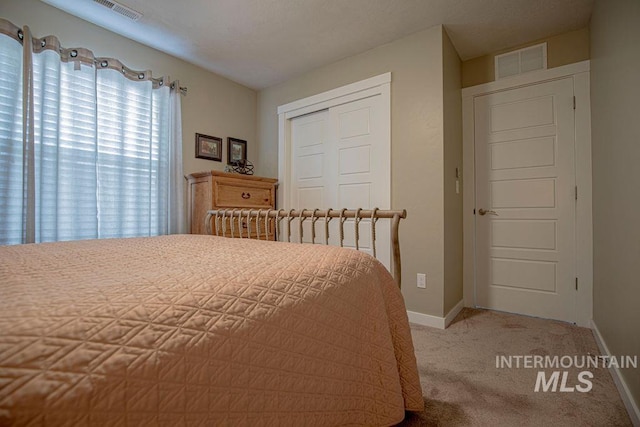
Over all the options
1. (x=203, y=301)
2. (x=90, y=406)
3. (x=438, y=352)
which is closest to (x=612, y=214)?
(x=438, y=352)

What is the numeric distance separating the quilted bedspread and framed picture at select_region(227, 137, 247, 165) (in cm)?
256

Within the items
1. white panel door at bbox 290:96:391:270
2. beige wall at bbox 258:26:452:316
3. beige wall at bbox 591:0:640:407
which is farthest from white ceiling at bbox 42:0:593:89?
white panel door at bbox 290:96:391:270

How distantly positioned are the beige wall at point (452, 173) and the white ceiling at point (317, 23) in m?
0.26

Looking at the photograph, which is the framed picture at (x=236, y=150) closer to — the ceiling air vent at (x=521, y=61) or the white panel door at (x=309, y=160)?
the white panel door at (x=309, y=160)

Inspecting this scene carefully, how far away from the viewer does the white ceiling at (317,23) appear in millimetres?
2203

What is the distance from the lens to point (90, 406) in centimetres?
38

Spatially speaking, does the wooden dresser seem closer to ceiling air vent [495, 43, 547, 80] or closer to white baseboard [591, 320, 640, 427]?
ceiling air vent [495, 43, 547, 80]

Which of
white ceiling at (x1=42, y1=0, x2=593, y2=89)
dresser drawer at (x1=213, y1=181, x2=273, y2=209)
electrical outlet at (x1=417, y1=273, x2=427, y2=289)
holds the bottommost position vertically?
electrical outlet at (x1=417, y1=273, x2=427, y2=289)

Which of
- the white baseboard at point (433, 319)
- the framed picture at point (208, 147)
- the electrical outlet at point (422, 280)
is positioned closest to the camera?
the white baseboard at point (433, 319)

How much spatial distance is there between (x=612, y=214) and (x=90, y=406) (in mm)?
2330

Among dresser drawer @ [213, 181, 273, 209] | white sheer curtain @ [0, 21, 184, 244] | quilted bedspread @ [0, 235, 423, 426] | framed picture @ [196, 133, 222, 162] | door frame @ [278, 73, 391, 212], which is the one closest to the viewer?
quilted bedspread @ [0, 235, 423, 426]

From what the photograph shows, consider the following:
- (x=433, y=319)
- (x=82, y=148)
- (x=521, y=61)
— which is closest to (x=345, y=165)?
(x=433, y=319)

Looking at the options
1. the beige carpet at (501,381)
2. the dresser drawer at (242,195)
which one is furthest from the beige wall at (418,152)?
the dresser drawer at (242,195)

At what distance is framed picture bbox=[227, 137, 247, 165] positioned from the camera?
3.48m
